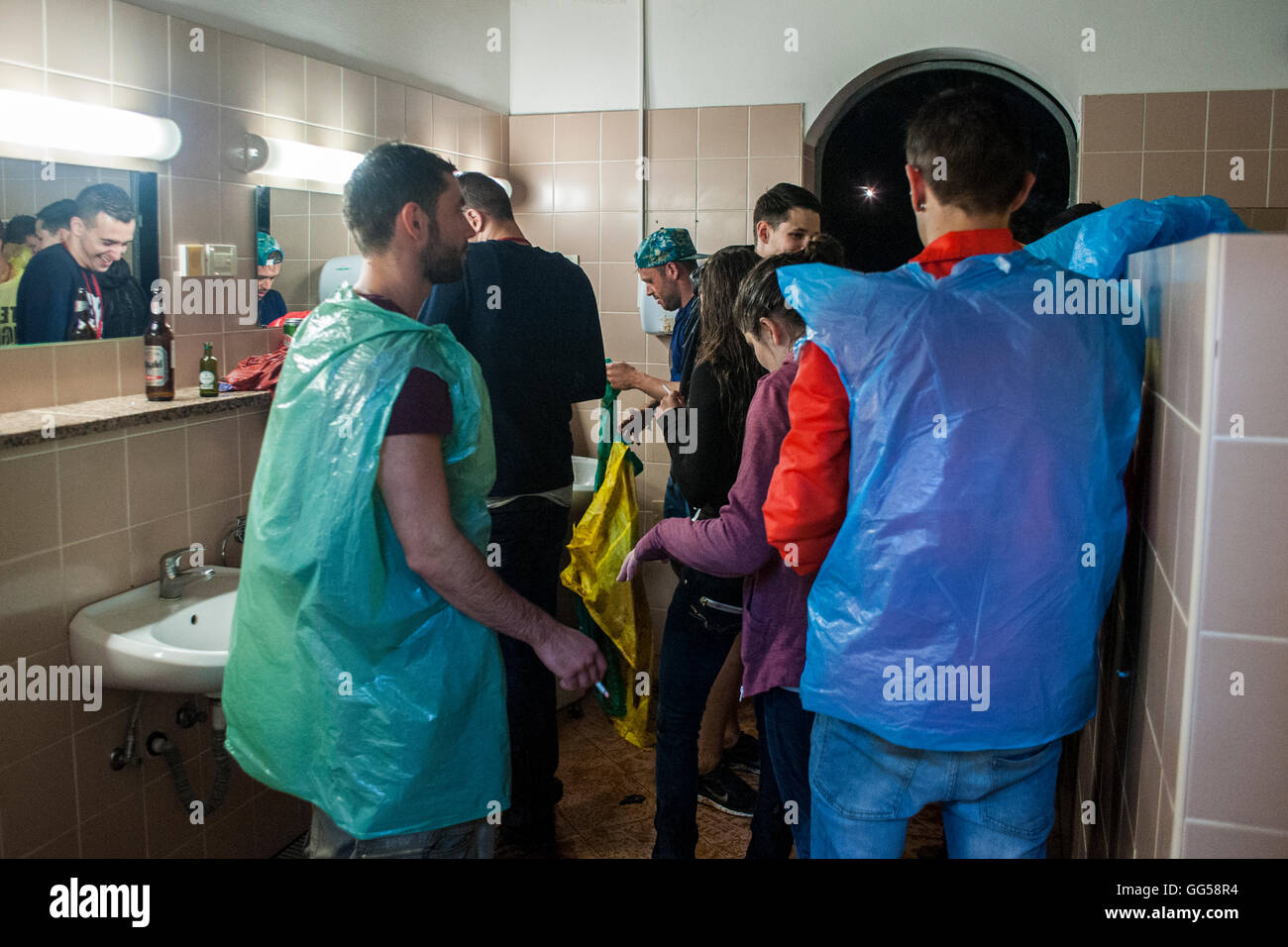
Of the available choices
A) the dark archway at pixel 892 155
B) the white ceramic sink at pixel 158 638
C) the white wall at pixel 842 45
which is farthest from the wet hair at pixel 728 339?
the dark archway at pixel 892 155

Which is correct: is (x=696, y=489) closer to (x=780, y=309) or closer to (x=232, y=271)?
(x=780, y=309)

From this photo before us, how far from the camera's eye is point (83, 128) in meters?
2.08

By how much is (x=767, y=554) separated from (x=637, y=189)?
2.38m

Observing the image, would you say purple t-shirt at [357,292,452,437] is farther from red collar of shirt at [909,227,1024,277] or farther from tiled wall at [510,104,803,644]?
tiled wall at [510,104,803,644]

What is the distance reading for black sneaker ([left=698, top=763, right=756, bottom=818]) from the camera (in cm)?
280

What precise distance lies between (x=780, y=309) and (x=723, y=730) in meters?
1.47

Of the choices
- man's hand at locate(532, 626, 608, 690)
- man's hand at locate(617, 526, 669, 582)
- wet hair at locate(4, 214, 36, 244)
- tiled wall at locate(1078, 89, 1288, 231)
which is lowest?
man's hand at locate(532, 626, 608, 690)

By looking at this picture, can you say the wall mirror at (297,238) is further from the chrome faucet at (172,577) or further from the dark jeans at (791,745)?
the dark jeans at (791,745)

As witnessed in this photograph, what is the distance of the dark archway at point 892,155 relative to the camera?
3.54m

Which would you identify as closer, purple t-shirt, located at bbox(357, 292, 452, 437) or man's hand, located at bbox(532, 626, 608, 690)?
purple t-shirt, located at bbox(357, 292, 452, 437)

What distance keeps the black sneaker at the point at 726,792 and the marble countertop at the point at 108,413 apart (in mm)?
1560

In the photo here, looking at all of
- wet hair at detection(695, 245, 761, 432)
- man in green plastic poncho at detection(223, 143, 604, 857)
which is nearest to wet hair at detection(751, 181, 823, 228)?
wet hair at detection(695, 245, 761, 432)

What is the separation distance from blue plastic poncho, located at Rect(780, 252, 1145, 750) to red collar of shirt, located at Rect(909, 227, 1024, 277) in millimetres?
56
